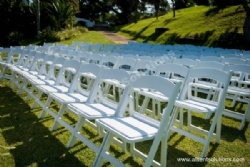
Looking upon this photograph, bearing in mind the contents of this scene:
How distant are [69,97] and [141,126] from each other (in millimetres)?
1578

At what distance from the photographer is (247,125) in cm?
460

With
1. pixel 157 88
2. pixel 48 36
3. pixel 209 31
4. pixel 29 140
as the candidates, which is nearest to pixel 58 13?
pixel 48 36

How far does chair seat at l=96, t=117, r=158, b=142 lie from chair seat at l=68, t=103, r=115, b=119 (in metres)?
0.18

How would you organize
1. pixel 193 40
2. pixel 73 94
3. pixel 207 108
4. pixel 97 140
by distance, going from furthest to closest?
pixel 193 40 < pixel 73 94 < pixel 97 140 < pixel 207 108

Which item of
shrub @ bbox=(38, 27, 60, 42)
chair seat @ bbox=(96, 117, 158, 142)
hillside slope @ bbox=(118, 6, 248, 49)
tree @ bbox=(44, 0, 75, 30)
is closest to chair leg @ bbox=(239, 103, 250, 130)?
chair seat @ bbox=(96, 117, 158, 142)

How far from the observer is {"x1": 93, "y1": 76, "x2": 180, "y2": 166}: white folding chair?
2.47 m

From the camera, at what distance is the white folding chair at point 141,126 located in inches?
97.4

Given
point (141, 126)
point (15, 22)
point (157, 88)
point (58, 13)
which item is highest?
point (58, 13)

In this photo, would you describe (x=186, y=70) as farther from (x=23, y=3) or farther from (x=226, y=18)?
(x=23, y=3)

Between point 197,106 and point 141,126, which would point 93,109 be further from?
point 197,106

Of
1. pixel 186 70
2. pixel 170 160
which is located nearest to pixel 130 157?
pixel 170 160

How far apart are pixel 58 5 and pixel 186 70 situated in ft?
68.9

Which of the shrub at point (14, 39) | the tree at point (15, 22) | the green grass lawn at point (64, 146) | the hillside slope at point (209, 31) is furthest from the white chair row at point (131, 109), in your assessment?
the tree at point (15, 22)

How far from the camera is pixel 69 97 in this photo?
391cm
